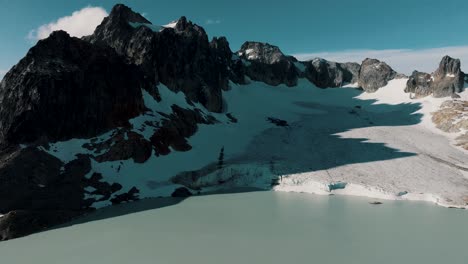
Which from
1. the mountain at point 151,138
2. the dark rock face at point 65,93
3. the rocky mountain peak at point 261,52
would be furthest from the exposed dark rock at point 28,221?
the rocky mountain peak at point 261,52

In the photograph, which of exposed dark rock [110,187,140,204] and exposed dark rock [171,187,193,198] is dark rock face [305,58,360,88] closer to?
exposed dark rock [171,187,193,198]

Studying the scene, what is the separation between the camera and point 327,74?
141m

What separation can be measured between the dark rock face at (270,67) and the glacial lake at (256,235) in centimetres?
8829

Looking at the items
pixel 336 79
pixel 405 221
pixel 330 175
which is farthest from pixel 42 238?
pixel 336 79

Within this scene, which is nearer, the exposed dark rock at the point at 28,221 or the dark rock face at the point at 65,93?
the exposed dark rock at the point at 28,221

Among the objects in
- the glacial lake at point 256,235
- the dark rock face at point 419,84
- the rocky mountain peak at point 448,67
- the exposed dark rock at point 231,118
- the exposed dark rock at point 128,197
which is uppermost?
the rocky mountain peak at point 448,67

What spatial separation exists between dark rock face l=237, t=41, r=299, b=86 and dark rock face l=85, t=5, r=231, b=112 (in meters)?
26.7

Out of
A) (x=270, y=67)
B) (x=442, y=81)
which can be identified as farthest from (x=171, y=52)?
(x=442, y=81)

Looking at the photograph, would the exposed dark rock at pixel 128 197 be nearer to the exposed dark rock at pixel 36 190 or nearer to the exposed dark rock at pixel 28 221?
the exposed dark rock at pixel 36 190

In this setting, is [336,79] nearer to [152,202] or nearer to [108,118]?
[108,118]

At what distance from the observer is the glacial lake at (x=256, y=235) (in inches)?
1075

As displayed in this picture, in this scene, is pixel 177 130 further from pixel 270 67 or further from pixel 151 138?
pixel 270 67

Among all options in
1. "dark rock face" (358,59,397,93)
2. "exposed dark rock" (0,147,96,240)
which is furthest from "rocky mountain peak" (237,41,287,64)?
"exposed dark rock" (0,147,96,240)

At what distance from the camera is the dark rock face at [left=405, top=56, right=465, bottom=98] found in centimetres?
10413
